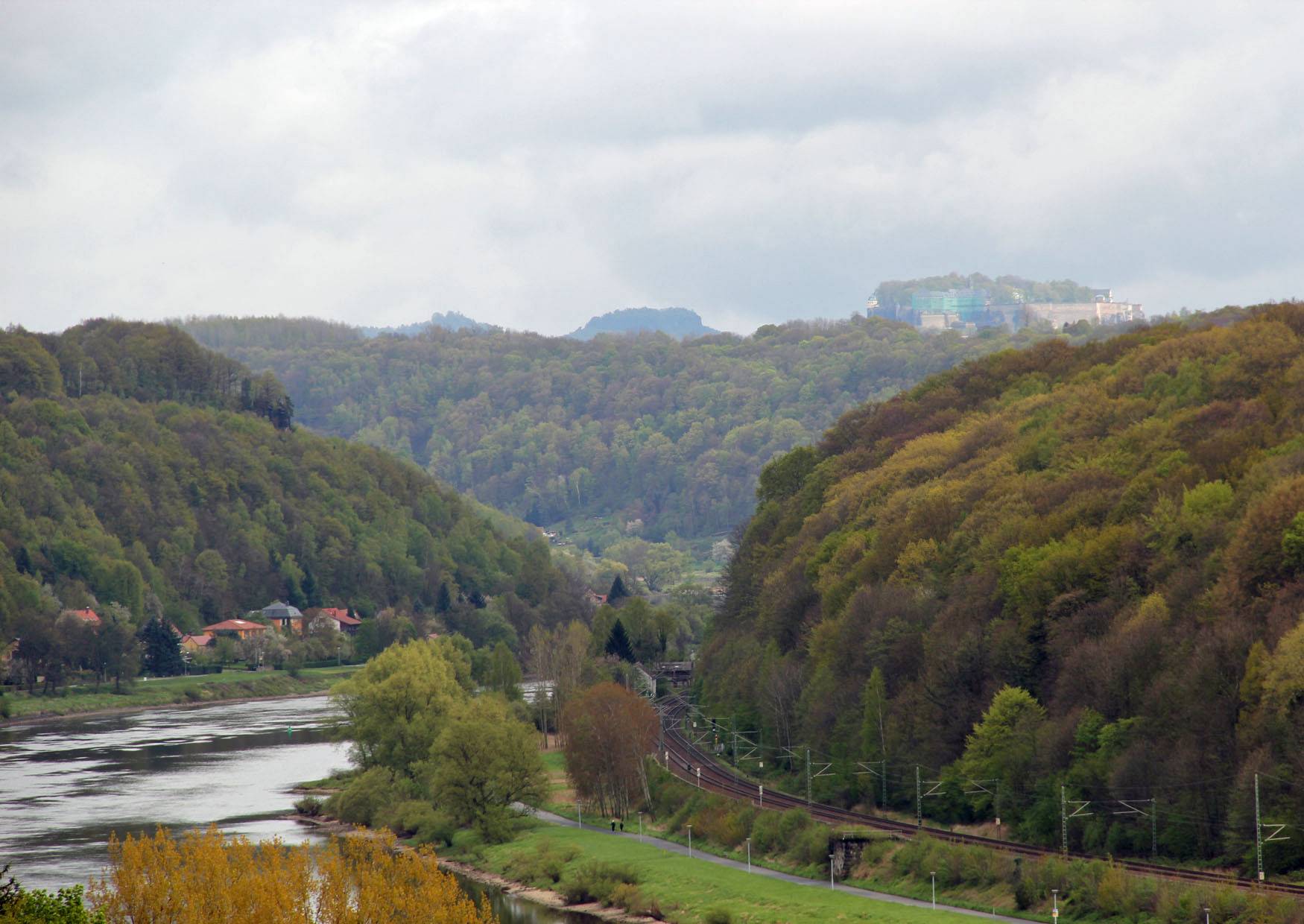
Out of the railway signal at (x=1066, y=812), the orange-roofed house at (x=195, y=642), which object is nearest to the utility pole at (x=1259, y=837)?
the railway signal at (x=1066, y=812)

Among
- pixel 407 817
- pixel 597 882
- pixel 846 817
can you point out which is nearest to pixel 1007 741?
pixel 846 817

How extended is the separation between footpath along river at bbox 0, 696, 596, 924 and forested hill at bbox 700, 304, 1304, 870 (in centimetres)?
1929

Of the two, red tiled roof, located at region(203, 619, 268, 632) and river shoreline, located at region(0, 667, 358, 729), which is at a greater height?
red tiled roof, located at region(203, 619, 268, 632)

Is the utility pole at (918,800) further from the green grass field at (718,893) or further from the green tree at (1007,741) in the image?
the green grass field at (718,893)

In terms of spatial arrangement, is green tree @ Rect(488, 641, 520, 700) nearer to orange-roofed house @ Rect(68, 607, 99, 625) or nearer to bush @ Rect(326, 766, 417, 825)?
bush @ Rect(326, 766, 417, 825)

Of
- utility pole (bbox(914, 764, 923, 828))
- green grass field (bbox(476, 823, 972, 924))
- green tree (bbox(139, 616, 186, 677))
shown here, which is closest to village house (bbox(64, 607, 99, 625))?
green tree (bbox(139, 616, 186, 677))

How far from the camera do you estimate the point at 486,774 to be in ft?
258

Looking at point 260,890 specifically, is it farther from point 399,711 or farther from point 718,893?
point 399,711

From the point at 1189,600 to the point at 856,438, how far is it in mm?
63663

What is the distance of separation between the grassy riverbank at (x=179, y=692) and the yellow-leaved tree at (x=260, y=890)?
91.8 metres

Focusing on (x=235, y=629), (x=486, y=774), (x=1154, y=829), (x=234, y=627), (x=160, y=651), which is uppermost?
(x=234, y=627)

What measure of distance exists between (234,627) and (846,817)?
125 meters

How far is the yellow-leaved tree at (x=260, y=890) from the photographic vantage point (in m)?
46.2

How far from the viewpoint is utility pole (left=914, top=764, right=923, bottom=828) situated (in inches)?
2794
